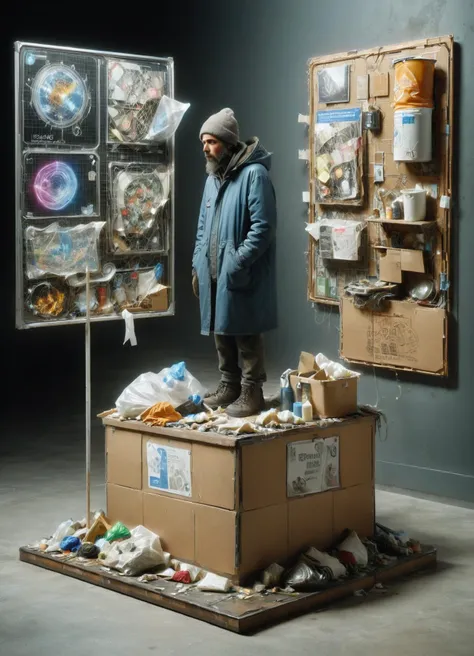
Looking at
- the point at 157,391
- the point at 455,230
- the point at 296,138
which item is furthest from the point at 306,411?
the point at 296,138

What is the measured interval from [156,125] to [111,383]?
3.97m

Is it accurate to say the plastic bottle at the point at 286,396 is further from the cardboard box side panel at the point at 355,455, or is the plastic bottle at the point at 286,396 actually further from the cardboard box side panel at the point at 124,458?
the cardboard box side panel at the point at 124,458

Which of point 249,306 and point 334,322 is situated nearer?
point 249,306

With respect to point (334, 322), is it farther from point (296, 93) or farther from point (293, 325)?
point (296, 93)

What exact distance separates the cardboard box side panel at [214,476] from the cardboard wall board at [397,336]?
1.82 m

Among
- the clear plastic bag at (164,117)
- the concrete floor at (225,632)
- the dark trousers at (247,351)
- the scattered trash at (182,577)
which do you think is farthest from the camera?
the clear plastic bag at (164,117)

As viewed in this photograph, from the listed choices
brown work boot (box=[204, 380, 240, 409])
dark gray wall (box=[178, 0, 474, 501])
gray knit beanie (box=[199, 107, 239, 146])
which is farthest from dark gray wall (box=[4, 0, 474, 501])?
gray knit beanie (box=[199, 107, 239, 146])

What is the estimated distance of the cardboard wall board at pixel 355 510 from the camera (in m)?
5.04

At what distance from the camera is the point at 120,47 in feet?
34.4

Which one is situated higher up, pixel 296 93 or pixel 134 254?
pixel 296 93

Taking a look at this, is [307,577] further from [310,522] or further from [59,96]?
[59,96]

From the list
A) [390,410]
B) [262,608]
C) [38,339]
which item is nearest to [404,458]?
[390,410]

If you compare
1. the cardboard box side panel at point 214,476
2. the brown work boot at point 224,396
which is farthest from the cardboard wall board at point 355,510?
the brown work boot at point 224,396

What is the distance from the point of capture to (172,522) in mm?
4855
